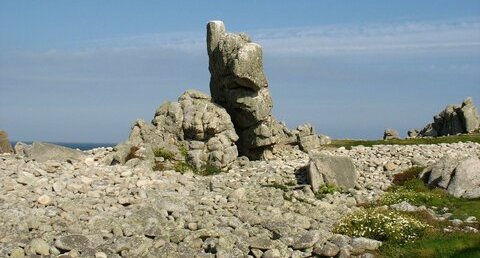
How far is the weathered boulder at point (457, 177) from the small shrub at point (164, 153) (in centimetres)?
1593

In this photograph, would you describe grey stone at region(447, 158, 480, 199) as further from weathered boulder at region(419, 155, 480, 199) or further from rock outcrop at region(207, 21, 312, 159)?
rock outcrop at region(207, 21, 312, 159)

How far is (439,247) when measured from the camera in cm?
2019

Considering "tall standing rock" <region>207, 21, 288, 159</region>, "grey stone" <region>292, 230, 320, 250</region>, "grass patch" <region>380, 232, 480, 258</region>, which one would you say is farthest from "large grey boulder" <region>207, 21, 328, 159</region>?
"grass patch" <region>380, 232, 480, 258</region>

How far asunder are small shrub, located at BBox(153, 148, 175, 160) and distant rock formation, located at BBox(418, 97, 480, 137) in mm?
46559

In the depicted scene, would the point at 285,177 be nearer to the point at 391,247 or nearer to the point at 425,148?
the point at 391,247

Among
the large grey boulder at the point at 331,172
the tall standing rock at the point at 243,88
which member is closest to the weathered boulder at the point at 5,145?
the tall standing rock at the point at 243,88

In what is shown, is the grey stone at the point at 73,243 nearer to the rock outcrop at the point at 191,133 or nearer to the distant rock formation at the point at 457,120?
the rock outcrop at the point at 191,133

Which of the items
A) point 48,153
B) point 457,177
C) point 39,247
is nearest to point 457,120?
point 457,177

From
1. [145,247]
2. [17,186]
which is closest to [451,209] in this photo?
[145,247]

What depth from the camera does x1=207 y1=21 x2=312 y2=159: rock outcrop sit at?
40.8 m

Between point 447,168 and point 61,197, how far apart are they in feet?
72.7

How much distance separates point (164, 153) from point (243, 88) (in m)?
9.51

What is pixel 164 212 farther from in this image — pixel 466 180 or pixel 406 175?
pixel 466 180

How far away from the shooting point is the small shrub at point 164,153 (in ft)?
117
